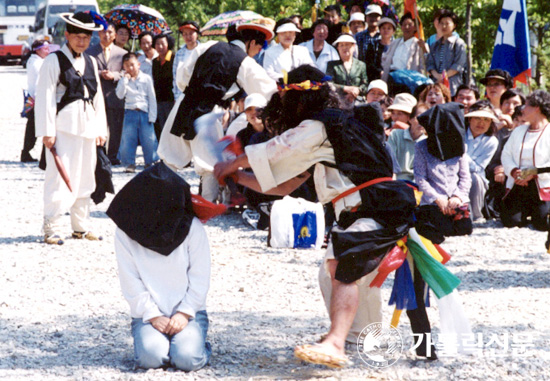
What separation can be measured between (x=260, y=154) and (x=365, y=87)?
6210 millimetres

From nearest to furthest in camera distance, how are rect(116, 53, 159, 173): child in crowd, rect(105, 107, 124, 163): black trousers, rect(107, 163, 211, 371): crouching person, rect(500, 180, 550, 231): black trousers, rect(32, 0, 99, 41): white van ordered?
1. rect(107, 163, 211, 371): crouching person
2. rect(500, 180, 550, 231): black trousers
3. rect(116, 53, 159, 173): child in crowd
4. rect(105, 107, 124, 163): black trousers
5. rect(32, 0, 99, 41): white van

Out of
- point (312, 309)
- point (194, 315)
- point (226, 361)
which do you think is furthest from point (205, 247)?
point (312, 309)

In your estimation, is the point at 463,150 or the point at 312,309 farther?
the point at 463,150

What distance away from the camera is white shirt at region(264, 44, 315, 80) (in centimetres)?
944

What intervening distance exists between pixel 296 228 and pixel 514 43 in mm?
4009

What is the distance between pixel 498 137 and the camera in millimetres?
8555

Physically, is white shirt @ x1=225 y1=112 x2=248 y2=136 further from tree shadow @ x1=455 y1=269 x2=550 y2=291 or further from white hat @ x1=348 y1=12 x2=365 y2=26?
white hat @ x1=348 y1=12 x2=365 y2=26

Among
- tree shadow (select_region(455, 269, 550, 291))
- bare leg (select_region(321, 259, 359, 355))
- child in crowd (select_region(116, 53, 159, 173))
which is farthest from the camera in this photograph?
child in crowd (select_region(116, 53, 159, 173))

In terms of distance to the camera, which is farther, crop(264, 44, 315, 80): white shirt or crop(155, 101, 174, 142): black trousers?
crop(155, 101, 174, 142): black trousers

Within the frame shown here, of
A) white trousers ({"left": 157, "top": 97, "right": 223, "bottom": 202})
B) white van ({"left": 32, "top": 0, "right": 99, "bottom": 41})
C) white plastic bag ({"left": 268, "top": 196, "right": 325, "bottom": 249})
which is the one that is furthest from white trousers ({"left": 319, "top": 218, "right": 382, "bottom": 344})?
white van ({"left": 32, "top": 0, "right": 99, "bottom": 41})

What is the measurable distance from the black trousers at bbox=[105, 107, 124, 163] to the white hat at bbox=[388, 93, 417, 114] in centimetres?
505

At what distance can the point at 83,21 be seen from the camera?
673cm

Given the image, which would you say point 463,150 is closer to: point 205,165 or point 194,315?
Answer: point 205,165

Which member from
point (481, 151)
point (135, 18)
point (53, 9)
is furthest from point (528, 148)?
A: point (53, 9)
